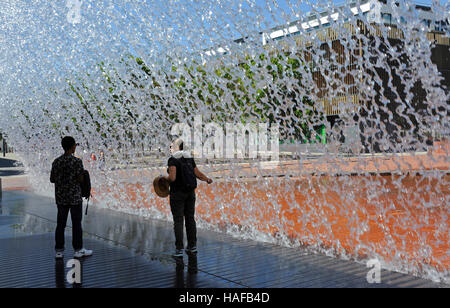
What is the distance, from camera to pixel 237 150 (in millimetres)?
9016

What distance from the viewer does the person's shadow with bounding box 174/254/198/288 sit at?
486 centimetres

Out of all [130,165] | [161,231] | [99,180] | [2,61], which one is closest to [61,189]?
[161,231]

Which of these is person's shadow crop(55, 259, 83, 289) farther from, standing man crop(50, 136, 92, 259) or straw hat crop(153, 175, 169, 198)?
straw hat crop(153, 175, 169, 198)

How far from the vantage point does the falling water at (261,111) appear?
589 centimetres

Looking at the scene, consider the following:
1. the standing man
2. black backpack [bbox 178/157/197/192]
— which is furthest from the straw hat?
the standing man

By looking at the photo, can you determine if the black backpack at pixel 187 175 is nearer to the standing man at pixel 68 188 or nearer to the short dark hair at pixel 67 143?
the standing man at pixel 68 188

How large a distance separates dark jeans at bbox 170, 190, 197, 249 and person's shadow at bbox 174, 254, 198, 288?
9.1 inches

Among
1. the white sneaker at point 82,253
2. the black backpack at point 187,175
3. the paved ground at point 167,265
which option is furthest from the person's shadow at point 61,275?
the black backpack at point 187,175

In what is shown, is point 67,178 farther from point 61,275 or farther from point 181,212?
point 181,212

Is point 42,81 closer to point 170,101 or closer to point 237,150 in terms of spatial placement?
point 170,101

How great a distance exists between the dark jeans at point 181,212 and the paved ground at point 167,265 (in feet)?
0.83

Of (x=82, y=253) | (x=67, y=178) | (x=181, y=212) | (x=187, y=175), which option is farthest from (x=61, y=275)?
(x=187, y=175)

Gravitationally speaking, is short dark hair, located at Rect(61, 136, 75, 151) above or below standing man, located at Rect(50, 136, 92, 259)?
above

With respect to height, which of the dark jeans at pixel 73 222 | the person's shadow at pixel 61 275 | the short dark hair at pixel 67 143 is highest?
the short dark hair at pixel 67 143
